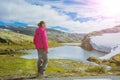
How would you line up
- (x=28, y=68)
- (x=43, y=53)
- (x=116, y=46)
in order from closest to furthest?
(x=43, y=53)
(x=28, y=68)
(x=116, y=46)

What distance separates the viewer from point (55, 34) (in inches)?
419

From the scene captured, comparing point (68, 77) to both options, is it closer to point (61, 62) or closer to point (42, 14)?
point (61, 62)

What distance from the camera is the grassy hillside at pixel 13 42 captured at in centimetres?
1030

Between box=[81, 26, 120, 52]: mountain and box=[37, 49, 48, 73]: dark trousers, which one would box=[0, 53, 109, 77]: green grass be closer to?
box=[37, 49, 48, 73]: dark trousers

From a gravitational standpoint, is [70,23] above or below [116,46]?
above

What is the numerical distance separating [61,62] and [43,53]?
1.84 meters

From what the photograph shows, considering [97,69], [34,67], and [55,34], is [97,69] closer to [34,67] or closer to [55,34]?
[55,34]

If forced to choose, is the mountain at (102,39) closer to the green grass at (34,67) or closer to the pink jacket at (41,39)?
the green grass at (34,67)

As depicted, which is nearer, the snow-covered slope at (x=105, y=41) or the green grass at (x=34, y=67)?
the green grass at (x=34, y=67)

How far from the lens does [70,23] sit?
10914 mm

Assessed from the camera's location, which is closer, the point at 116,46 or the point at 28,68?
the point at 28,68

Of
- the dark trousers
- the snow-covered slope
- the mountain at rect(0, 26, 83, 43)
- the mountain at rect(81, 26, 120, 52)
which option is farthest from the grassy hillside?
the dark trousers

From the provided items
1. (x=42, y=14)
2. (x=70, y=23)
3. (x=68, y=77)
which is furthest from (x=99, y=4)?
(x=68, y=77)

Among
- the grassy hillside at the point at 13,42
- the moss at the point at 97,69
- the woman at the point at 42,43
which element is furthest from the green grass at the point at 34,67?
the woman at the point at 42,43
